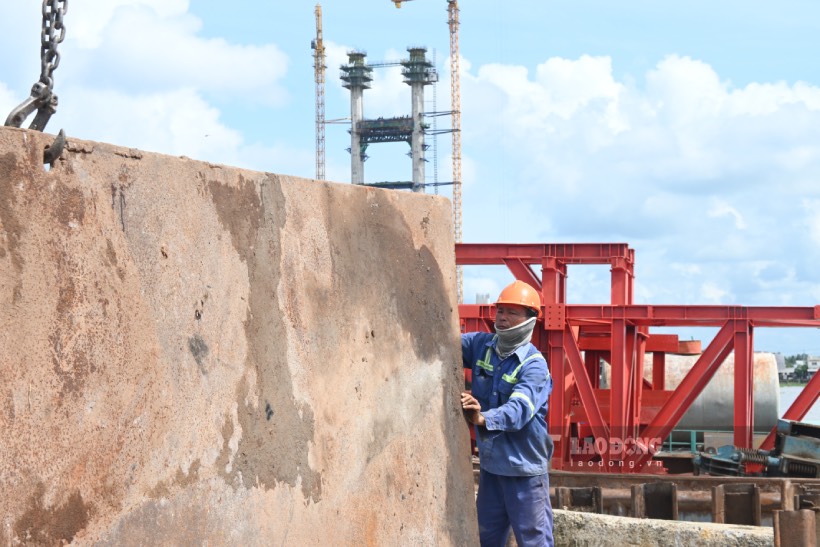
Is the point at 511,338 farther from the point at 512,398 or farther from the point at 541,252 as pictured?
the point at 541,252

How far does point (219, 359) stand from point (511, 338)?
2.17 metres

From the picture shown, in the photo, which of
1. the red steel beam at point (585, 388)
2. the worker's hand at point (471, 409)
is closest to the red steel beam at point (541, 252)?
the red steel beam at point (585, 388)

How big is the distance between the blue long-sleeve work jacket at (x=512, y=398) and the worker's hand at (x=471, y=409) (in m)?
0.34

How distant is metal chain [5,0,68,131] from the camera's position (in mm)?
3020

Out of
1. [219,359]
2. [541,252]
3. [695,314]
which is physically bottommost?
[219,359]

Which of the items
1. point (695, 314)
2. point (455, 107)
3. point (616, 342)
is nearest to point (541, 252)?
point (616, 342)

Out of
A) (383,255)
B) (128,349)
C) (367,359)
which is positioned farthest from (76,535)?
(383,255)

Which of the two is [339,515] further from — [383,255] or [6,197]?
[6,197]

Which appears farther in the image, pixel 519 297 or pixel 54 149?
pixel 519 297

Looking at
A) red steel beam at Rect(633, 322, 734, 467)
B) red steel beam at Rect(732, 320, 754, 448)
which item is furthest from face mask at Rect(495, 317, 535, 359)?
red steel beam at Rect(732, 320, 754, 448)

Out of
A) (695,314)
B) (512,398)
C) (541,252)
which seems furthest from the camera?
(541,252)

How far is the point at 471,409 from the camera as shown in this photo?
4.68m

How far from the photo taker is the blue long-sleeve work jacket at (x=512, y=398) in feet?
17.0

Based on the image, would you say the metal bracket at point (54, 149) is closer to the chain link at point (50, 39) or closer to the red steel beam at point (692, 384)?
the chain link at point (50, 39)
